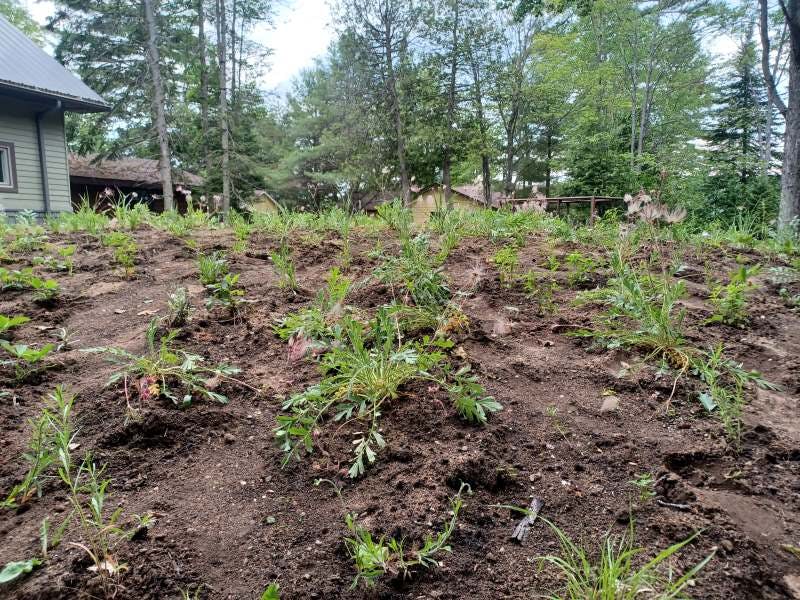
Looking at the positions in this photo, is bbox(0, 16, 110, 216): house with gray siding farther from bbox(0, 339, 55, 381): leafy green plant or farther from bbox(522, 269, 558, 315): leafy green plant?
bbox(522, 269, 558, 315): leafy green plant

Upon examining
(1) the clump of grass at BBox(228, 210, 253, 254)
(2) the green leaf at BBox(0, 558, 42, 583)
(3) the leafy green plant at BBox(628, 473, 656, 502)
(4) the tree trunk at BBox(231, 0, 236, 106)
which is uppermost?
(4) the tree trunk at BBox(231, 0, 236, 106)

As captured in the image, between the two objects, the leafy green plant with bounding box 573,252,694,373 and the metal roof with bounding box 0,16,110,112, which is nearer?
the leafy green plant with bounding box 573,252,694,373

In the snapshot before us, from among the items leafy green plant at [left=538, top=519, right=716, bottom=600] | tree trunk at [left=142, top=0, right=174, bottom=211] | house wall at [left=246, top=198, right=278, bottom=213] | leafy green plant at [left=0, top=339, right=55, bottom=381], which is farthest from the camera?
tree trunk at [left=142, top=0, right=174, bottom=211]

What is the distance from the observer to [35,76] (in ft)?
28.1

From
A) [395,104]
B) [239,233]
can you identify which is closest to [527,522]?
[239,233]

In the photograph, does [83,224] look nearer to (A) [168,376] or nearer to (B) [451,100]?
(A) [168,376]

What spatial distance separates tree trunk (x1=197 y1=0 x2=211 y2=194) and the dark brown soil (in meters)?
16.5

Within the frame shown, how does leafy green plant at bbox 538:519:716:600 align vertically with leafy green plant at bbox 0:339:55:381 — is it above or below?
below

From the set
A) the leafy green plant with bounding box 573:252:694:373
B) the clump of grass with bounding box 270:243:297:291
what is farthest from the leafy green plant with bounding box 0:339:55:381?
the leafy green plant with bounding box 573:252:694:373

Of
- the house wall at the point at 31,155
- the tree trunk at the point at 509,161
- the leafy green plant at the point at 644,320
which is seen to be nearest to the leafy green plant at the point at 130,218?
the leafy green plant at the point at 644,320

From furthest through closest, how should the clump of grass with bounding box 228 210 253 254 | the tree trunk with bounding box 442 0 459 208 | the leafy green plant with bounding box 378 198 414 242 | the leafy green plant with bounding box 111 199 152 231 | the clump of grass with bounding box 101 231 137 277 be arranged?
the tree trunk with bounding box 442 0 459 208
the leafy green plant with bounding box 111 199 152 231
the leafy green plant with bounding box 378 198 414 242
the clump of grass with bounding box 228 210 253 254
the clump of grass with bounding box 101 231 137 277

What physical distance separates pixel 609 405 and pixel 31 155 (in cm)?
1173

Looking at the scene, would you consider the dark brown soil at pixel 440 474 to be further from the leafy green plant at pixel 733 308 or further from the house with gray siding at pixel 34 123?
the house with gray siding at pixel 34 123

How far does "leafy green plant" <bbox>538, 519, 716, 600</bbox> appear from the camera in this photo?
27.9 inches
